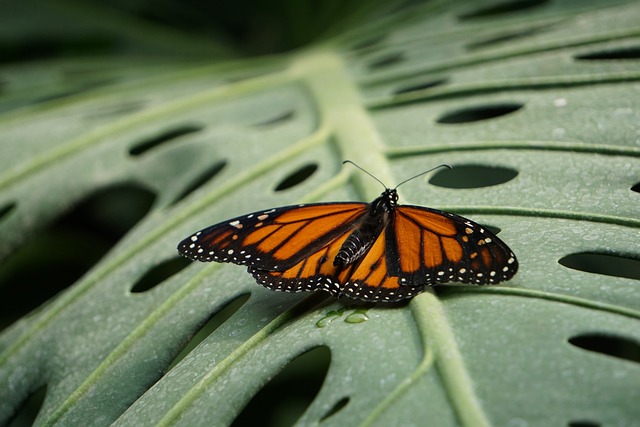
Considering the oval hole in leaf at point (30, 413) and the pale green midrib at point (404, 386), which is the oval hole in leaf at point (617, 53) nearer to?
the pale green midrib at point (404, 386)

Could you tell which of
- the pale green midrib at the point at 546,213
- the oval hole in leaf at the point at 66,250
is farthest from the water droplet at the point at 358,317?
the oval hole in leaf at the point at 66,250

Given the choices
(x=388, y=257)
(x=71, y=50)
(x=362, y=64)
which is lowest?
(x=388, y=257)

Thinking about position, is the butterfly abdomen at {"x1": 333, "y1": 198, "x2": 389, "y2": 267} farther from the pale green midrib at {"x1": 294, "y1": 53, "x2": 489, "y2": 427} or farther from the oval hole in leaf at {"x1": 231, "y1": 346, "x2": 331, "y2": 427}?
the oval hole in leaf at {"x1": 231, "y1": 346, "x2": 331, "y2": 427}

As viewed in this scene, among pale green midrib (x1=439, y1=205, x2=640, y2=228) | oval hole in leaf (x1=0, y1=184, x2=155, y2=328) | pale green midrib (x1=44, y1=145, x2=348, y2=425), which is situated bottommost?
oval hole in leaf (x1=0, y1=184, x2=155, y2=328)

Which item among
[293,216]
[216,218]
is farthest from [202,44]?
[293,216]

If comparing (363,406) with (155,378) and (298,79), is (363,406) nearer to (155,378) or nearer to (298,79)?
(155,378)

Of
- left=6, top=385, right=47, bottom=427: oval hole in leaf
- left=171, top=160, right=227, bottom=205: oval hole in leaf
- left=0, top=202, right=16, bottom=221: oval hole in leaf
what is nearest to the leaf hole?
left=171, top=160, right=227, bottom=205: oval hole in leaf
